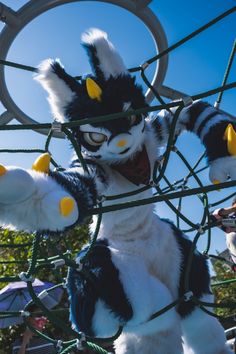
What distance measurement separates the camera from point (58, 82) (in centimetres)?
92

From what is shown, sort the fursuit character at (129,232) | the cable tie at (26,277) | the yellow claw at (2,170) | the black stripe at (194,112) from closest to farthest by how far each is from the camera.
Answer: the yellow claw at (2,170)
the cable tie at (26,277)
the fursuit character at (129,232)
the black stripe at (194,112)

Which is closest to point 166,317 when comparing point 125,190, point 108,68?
point 125,190

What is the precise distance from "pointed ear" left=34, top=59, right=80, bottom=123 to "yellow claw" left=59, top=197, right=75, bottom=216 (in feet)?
1.16

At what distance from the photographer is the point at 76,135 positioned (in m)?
0.91

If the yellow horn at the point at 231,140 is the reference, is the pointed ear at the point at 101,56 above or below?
above

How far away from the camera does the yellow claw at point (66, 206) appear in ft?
1.97

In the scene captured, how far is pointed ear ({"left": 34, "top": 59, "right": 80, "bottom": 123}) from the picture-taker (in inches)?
36.1

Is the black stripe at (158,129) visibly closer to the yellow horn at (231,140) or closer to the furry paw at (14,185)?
the yellow horn at (231,140)

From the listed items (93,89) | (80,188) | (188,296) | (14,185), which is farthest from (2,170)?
(188,296)

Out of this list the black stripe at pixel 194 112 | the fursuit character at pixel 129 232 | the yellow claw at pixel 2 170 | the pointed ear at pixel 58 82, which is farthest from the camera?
the black stripe at pixel 194 112

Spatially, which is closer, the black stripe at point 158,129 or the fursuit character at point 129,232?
the fursuit character at point 129,232

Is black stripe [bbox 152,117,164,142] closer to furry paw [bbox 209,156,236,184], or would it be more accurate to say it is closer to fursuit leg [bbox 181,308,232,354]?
furry paw [bbox 209,156,236,184]

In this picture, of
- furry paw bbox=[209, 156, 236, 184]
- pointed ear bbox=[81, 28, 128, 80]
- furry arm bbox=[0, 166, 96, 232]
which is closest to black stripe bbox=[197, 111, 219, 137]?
furry paw bbox=[209, 156, 236, 184]

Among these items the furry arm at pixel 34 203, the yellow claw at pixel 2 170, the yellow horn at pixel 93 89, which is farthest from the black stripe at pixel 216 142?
the yellow claw at pixel 2 170
